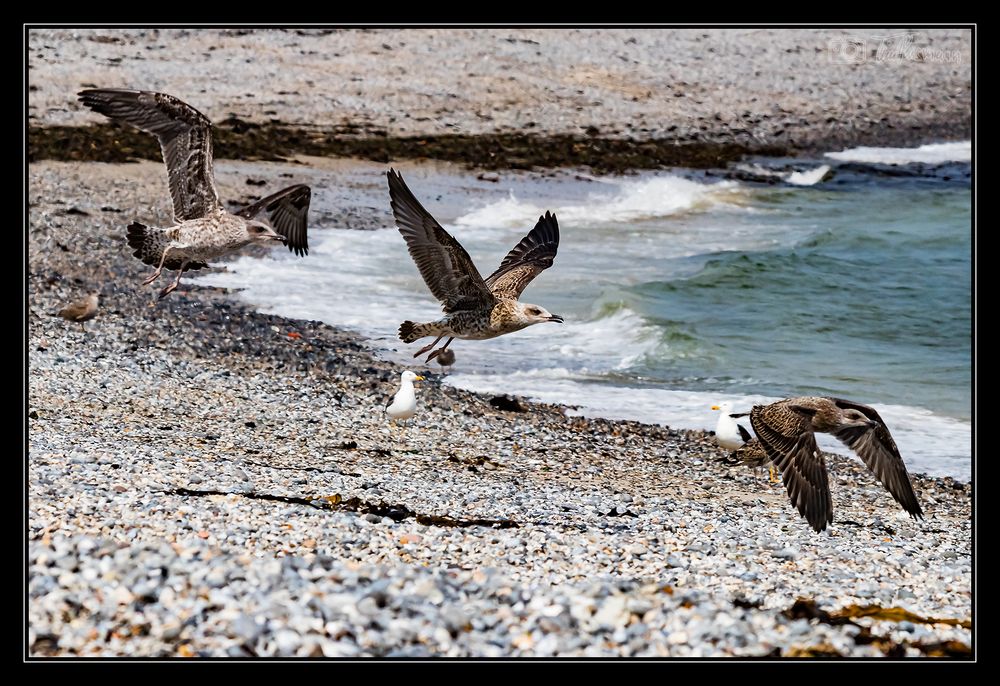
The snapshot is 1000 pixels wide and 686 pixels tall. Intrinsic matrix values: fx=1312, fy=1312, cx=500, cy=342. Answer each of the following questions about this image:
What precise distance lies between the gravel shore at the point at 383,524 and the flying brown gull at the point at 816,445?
0.33 metres

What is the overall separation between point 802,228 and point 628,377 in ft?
30.4

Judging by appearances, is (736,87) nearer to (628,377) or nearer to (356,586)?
(628,377)

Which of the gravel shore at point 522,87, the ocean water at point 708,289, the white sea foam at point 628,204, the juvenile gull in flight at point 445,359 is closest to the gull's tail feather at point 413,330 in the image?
the ocean water at point 708,289

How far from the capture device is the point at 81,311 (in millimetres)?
12039

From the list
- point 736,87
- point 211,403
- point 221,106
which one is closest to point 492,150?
point 221,106

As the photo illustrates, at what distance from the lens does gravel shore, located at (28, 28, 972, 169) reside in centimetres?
2225

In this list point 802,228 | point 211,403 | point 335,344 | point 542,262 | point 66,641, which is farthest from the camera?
point 802,228

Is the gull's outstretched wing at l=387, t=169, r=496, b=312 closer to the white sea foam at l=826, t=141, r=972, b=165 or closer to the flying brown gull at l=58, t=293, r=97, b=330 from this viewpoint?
the flying brown gull at l=58, t=293, r=97, b=330

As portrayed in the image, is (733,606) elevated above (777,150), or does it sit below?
below

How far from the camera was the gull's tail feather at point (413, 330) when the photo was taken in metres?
8.77

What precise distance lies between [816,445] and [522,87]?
60.2 feet

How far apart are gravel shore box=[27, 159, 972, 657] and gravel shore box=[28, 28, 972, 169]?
30.7 feet

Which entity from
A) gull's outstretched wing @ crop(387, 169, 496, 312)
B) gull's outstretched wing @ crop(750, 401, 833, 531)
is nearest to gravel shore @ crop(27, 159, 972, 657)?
gull's outstretched wing @ crop(750, 401, 833, 531)

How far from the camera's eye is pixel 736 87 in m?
26.7
